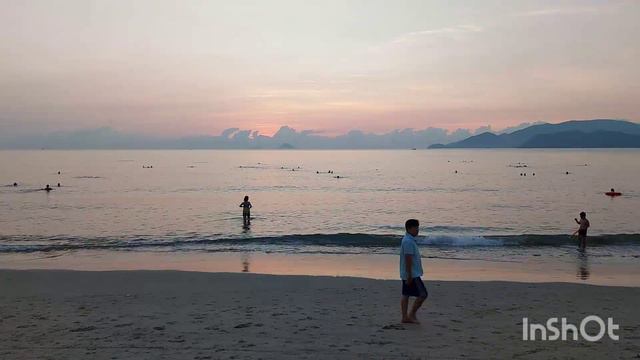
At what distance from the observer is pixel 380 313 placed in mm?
10039

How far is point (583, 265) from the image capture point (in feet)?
61.6

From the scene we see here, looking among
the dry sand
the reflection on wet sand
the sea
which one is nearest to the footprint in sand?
the dry sand

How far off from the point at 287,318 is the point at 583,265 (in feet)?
45.1

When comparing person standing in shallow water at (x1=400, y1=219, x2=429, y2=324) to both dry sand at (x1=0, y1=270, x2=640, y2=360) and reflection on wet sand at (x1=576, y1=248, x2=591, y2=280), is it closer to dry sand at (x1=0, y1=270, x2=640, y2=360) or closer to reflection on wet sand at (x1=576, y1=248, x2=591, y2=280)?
dry sand at (x1=0, y1=270, x2=640, y2=360)

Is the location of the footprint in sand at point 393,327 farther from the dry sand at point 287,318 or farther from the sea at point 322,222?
the sea at point 322,222

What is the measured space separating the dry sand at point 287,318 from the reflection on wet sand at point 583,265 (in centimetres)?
314

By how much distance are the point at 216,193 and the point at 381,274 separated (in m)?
42.7

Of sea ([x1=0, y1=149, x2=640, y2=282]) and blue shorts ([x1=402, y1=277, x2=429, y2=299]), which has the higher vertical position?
blue shorts ([x1=402, y1=277, x2=429, y2=299])

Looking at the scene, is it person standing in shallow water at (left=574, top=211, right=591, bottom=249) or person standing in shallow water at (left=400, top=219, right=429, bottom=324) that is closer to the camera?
person standing in shallow water at (left=400, top=219, right=429, bottom=324)

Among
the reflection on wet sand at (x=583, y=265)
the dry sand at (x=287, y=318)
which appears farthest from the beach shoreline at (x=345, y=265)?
the dry sand at (x=287, y=318)

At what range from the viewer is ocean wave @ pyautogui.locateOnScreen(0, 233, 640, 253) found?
76.7 ft

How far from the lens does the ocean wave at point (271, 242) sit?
→ 76.7 feet

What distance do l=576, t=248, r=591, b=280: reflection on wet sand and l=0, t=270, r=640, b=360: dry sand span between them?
3143 millimetres

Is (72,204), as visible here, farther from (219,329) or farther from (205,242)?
(219,329)
